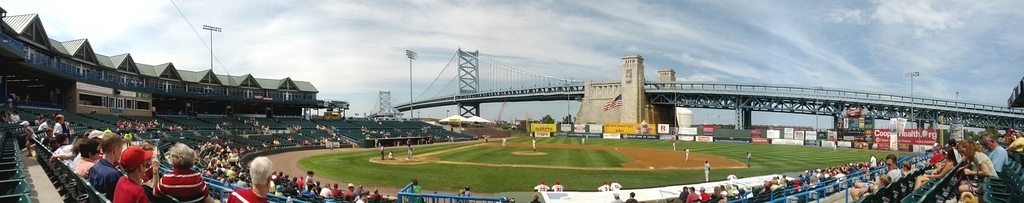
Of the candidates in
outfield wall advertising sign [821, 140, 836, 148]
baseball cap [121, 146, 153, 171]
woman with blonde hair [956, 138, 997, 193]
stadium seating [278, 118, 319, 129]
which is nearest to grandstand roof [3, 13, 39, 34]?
stadium seating [278, 118, 319, 129]

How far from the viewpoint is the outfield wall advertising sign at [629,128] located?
270ft

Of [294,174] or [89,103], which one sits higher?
[89,103]

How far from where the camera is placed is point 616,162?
36281mm

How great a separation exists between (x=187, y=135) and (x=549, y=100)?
88.0m

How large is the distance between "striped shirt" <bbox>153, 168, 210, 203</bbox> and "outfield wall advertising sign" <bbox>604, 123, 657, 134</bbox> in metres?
81.4

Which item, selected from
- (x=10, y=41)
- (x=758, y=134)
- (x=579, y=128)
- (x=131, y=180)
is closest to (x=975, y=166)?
(x=131, y=180)

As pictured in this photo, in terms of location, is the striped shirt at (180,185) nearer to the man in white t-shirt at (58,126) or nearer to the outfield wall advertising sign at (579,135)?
the man in white t-shirt at (58,126)

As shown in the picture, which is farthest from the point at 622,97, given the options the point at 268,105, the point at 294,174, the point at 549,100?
the point at 294,174

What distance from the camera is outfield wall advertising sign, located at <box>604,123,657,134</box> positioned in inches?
3238

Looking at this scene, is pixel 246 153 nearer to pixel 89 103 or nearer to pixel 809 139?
pixel 89 103

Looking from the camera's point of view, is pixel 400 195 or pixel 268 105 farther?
pixel 268 105

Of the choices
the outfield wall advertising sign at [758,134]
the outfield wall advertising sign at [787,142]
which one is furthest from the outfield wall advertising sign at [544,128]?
the outfield wall advertising sign at [787,142]

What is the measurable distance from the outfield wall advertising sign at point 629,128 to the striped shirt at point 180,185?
267 ft

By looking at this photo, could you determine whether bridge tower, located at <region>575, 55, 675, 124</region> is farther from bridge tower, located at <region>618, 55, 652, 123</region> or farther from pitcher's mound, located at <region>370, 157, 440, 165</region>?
pitcher's mound, located at <region>370, 157, 440, 165</region>
